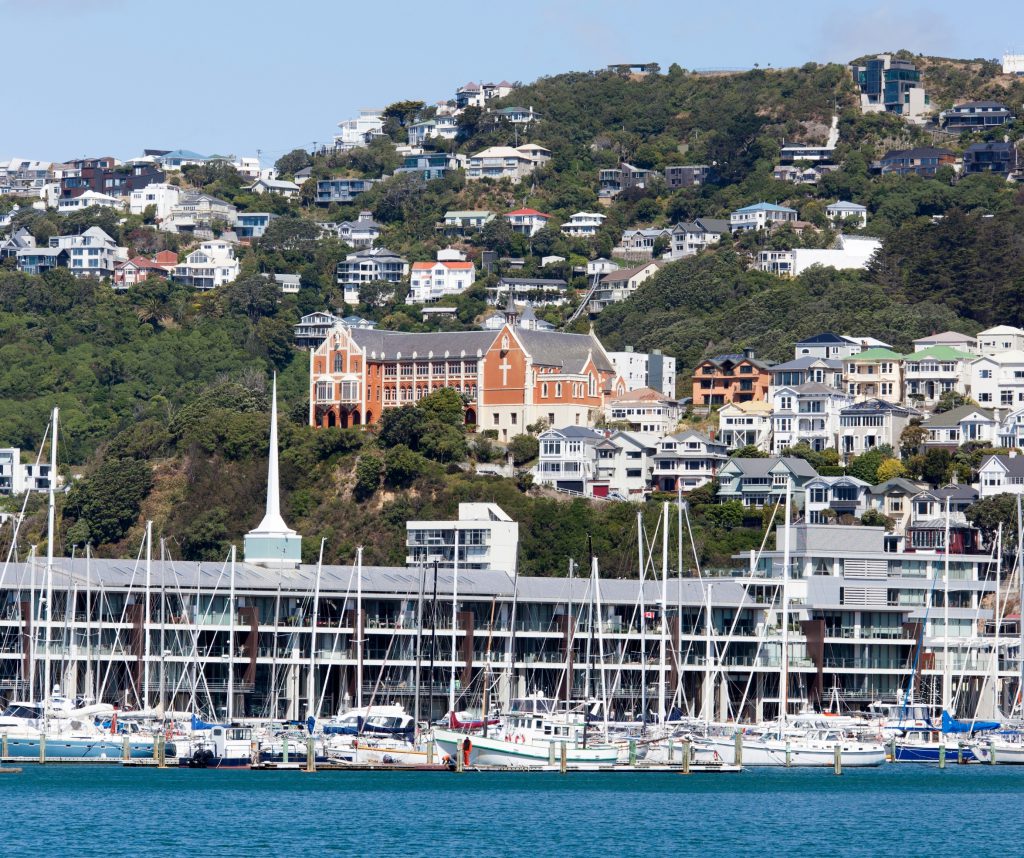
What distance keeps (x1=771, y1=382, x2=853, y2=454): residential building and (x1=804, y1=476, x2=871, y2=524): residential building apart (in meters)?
11.1

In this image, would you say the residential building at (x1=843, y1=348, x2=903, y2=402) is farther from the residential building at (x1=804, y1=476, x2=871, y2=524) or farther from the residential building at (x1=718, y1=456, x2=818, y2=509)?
the residential building at (x1=804, y1=476, x2=871, y2=524)

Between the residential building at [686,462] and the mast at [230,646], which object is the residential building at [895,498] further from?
the mast at [230,646]

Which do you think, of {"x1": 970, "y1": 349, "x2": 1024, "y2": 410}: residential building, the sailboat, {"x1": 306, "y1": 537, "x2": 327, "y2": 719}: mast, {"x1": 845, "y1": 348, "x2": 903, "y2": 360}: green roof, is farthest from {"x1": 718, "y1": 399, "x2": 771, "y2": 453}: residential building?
the sailboat

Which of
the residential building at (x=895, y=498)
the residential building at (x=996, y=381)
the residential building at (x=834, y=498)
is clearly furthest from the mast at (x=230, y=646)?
→ the residential building at (x=996, y=381)

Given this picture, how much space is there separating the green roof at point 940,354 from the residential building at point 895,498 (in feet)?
61.4

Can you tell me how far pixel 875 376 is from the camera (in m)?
163

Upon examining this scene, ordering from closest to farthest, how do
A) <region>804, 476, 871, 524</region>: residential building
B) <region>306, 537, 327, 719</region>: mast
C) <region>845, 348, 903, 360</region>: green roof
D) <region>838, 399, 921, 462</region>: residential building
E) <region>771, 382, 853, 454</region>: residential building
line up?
<region>306, 537, 327, 719</region>: mast
<region>804, 476, 871, 524</region>: residential building
<region>838, 399, 921, 462</region>: residential building
<region>771, 382, 853, 454</region>: residential building
<region>845, 348, 903, 360</region>: green roof

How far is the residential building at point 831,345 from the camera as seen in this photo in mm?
168375

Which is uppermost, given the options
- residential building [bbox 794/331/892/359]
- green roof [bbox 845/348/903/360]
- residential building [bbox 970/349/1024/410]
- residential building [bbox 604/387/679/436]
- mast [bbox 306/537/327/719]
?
residential building [bbox 794/331/892/359]

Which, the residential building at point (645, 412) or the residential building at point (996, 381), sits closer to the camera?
the residential building at point (996, 381)

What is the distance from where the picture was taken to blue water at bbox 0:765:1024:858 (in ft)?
251

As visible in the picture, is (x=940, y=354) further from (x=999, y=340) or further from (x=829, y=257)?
(x=829, y=257)

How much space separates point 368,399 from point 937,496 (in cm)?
4312

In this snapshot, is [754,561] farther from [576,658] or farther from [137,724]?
[137,724]
